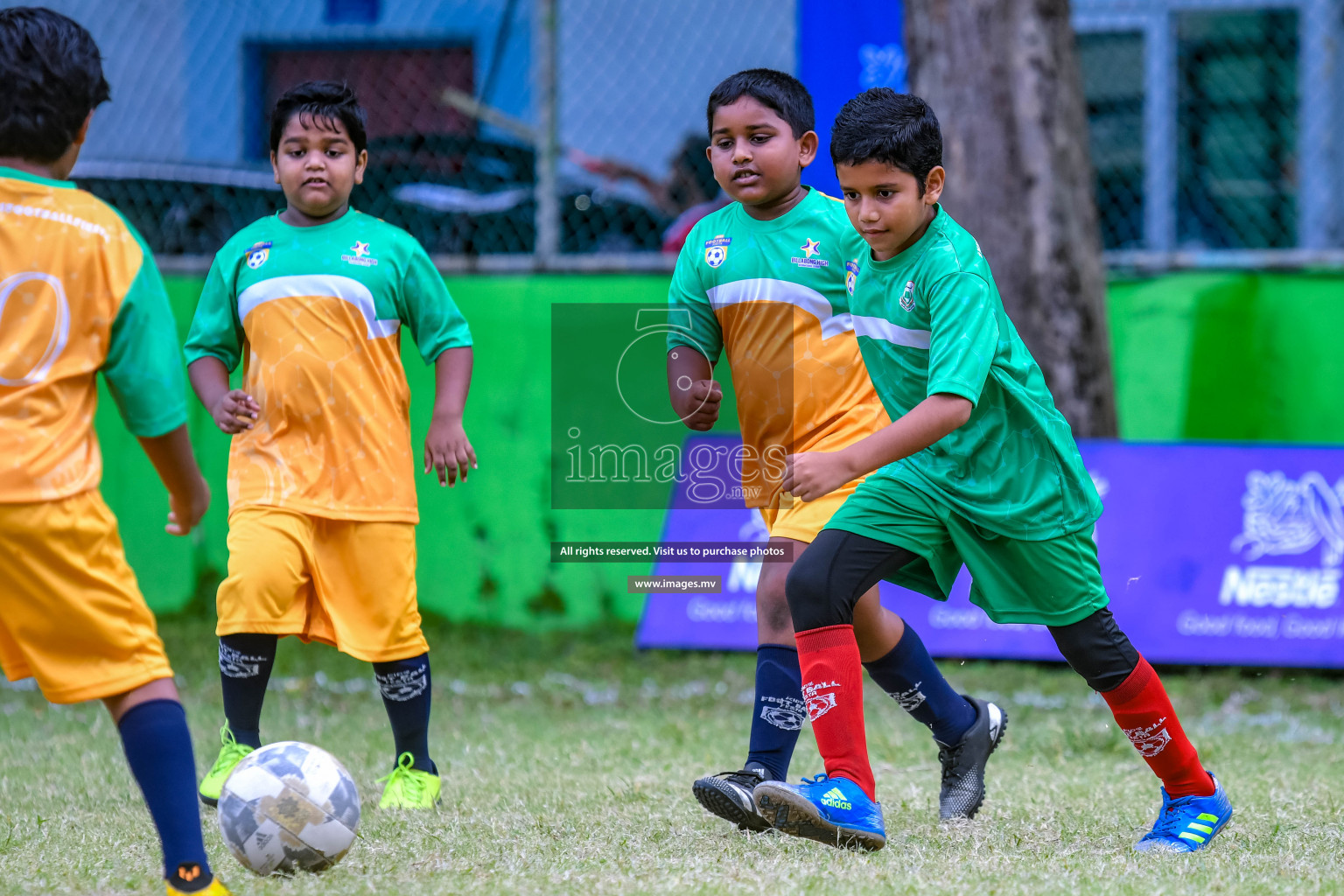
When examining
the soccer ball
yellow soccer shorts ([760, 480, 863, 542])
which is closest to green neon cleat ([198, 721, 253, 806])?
the soccer ball

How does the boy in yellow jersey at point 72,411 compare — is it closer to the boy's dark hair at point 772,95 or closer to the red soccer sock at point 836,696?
the red soccer sock at point 836,696

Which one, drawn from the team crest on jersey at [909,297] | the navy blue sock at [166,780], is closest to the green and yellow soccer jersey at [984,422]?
the team crest on jersey at [909,297]

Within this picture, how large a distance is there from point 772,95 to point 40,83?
1797mm

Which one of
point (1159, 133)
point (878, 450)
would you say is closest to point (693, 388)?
point (878, 450)

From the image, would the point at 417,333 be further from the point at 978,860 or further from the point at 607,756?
the point at 978,860

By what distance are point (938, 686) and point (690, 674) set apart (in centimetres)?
269

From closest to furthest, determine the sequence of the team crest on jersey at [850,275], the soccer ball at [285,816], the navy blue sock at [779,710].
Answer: the soccer ball at [285,816]
the team crest on jersey at [850,275]
the navy blue sock at [779,710]

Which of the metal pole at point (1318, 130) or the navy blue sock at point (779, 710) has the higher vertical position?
the metal pole at point (1318, 130)

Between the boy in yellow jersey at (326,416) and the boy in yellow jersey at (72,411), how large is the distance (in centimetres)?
122

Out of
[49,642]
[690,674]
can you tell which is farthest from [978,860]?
[690,674]

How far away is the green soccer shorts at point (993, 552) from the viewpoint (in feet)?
10.7

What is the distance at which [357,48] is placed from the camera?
9141 mm

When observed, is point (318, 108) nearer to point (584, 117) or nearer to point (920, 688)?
point (920, 688)

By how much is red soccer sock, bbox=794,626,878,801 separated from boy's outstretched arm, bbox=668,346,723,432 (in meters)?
0.72
